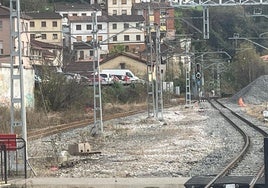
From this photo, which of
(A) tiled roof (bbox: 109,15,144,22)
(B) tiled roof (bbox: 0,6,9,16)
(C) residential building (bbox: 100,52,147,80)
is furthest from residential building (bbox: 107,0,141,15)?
(B) tiled roof (bbox: 0,6,9,16)

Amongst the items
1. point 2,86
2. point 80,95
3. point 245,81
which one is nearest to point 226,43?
point 245,81

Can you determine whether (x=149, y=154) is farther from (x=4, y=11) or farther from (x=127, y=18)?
(x=127, y=18)

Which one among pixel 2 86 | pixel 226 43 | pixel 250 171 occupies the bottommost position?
pixel 250 171

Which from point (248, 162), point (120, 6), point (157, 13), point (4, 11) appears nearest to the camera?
point (248, 162)

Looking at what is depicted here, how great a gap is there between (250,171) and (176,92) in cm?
7260

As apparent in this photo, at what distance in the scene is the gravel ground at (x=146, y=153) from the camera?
53.6 feet

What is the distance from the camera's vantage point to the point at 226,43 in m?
126

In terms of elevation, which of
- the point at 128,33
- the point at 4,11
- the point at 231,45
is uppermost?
the point at 128,33

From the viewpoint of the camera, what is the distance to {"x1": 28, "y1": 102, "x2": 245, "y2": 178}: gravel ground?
53.6ft

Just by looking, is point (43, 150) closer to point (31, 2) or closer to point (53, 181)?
point (53, 181)

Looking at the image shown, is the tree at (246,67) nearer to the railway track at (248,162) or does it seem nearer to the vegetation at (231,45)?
the vegetation at (231,45)

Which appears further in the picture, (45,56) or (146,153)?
(45,56)

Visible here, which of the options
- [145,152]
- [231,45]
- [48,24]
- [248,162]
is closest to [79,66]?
[48,24]

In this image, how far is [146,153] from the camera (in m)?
21.0
